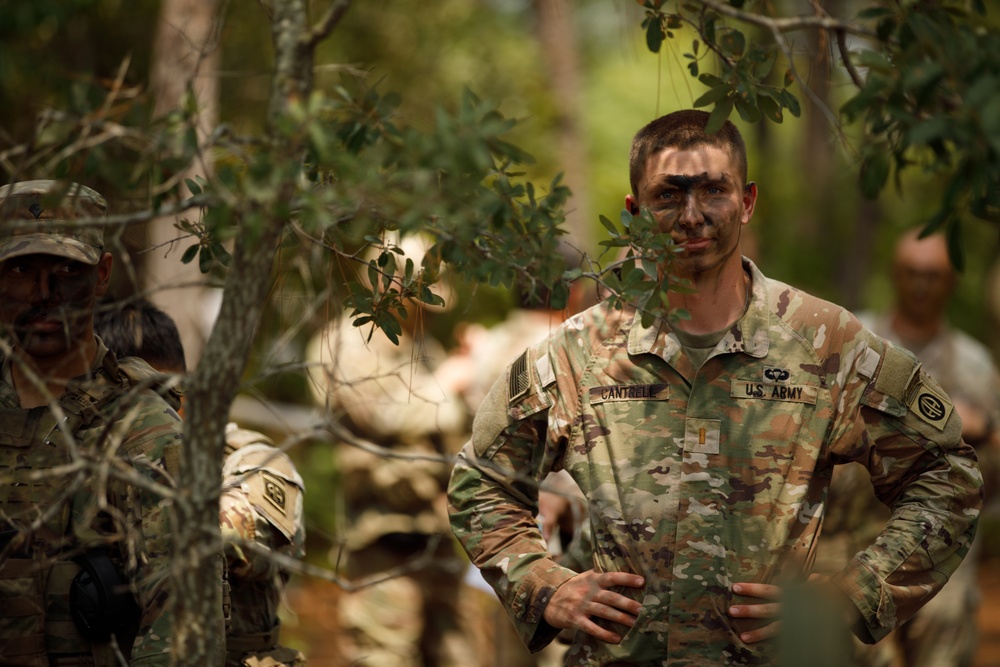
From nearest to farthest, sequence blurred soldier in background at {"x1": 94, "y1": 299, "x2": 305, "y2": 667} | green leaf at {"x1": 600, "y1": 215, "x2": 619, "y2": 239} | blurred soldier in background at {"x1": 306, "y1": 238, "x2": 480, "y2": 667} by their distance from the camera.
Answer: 1. green leaf at {"x1": 600, "y1": 215, "x2": 619, "y2": 239}
2. blurred soldier in background at {"x1": 94, "y1": 299, "x2": 305, "y2": 667}
3. blurred soldier in background at {"x1": 306, "y1": 238, "x2": 480, "y2": 667}

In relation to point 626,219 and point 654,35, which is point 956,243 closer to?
point 626,219

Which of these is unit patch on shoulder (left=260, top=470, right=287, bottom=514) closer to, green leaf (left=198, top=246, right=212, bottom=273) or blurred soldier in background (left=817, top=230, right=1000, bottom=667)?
green leaf (left=198, top=246, right=212, bottom=273)

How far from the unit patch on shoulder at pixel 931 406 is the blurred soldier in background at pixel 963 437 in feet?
6.59

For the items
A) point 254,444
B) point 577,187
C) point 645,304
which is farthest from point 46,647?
point 577,187

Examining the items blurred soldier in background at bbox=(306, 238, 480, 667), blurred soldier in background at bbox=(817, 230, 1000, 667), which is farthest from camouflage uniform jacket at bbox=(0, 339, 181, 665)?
blurred soldier in background at bbox=(306, 238, 480, 667)

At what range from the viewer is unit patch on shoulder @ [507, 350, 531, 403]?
11.6 ft

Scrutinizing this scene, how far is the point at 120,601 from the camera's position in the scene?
3.25m

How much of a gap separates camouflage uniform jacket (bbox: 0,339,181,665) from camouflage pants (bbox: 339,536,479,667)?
3.85 metres

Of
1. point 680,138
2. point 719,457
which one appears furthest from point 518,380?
point 680,138

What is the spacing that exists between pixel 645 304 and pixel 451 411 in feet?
12.3

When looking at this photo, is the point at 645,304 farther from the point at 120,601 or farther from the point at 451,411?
the point at 451,411

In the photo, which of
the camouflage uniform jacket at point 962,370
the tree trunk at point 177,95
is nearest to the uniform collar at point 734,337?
the camouflage uniform jacket at point 962,370

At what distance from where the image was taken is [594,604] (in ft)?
10.8

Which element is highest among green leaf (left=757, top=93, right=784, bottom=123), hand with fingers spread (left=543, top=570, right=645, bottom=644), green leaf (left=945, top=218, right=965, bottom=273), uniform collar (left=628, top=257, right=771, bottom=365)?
green leaf (left=757, top=93, right=784, bottom=123)
